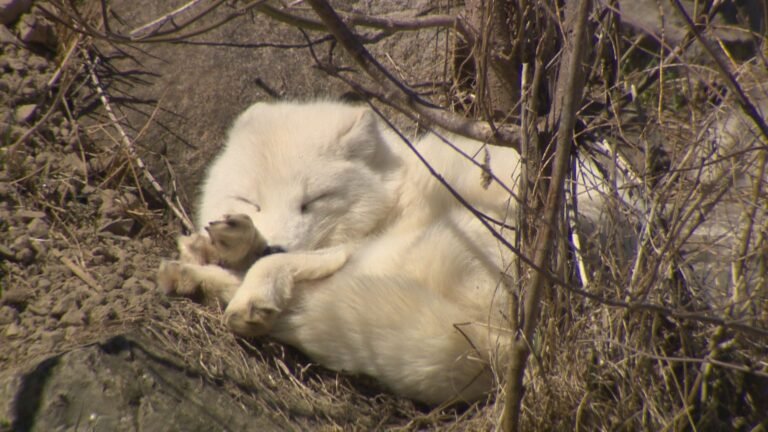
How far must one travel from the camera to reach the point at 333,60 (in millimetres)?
4000

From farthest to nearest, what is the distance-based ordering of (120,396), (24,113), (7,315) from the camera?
(24,113)
(7,315)
(120,396)

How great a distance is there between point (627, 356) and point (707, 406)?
0.28m

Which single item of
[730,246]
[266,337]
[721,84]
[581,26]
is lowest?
[266,337]

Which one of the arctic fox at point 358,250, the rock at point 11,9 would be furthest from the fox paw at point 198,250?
the rock at point 11,9

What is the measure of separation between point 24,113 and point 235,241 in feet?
4.84

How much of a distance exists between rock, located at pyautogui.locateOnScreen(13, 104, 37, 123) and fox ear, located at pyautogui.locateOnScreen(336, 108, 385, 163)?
1484mm

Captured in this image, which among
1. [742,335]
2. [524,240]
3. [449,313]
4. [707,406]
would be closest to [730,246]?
[742,335]

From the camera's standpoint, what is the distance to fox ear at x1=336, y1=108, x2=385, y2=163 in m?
3.05

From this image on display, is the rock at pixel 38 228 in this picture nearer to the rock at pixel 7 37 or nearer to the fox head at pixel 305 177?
the fox head at pixel 305 177

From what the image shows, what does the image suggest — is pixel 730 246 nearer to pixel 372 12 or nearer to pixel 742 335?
pixel 742 335

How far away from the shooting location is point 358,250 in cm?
272

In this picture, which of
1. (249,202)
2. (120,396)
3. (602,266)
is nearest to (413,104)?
→ (602,266)

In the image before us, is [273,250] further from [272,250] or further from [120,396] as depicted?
[120,396]


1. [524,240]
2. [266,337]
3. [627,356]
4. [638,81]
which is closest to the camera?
[627,356]
